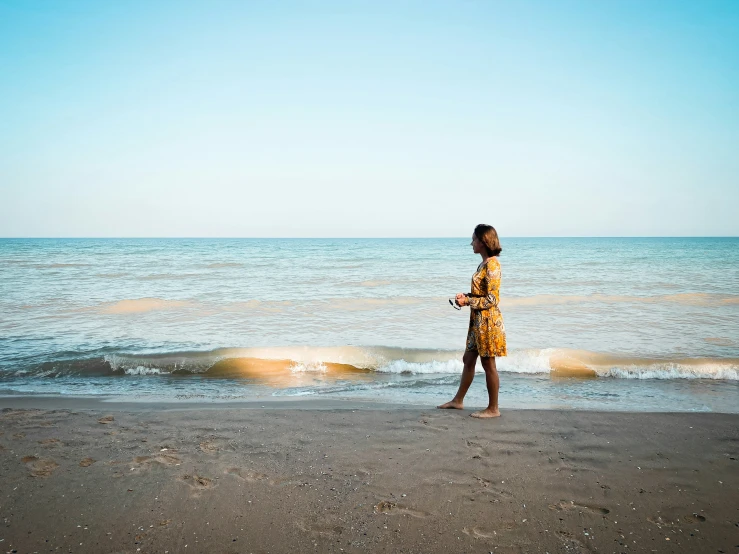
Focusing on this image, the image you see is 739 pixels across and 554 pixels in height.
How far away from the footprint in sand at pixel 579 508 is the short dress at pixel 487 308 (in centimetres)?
182

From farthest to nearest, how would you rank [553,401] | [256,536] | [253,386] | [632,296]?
[632,296] < [253,386] < [553,401] < [256,536]

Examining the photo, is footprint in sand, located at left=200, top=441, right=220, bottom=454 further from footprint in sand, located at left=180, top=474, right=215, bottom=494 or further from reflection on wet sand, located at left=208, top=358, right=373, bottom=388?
reflection on wet sand, located at left=208, top=358, right=373, bottom=388

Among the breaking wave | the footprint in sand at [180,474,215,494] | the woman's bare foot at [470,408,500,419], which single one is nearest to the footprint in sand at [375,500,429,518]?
the footprint in sand at [180,474,215,494]

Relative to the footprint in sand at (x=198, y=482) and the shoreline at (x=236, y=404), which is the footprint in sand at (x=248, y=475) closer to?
the footprint in sand at (x=198, y=482)

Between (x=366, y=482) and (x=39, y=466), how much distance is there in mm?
2438

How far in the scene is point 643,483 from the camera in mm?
3504

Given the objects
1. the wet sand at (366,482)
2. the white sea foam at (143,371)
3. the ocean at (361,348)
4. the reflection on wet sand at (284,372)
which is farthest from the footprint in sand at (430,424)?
the white sea foam at (143,371)

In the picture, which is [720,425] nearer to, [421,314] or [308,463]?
[308,463]

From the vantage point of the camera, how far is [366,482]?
3467 mm

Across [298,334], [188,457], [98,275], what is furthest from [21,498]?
[98,275]

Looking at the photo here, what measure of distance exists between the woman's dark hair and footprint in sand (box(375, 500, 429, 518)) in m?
2.67

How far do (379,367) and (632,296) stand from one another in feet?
38.9

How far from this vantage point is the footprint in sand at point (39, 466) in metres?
3.55

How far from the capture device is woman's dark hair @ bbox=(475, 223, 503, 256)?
4887mm
